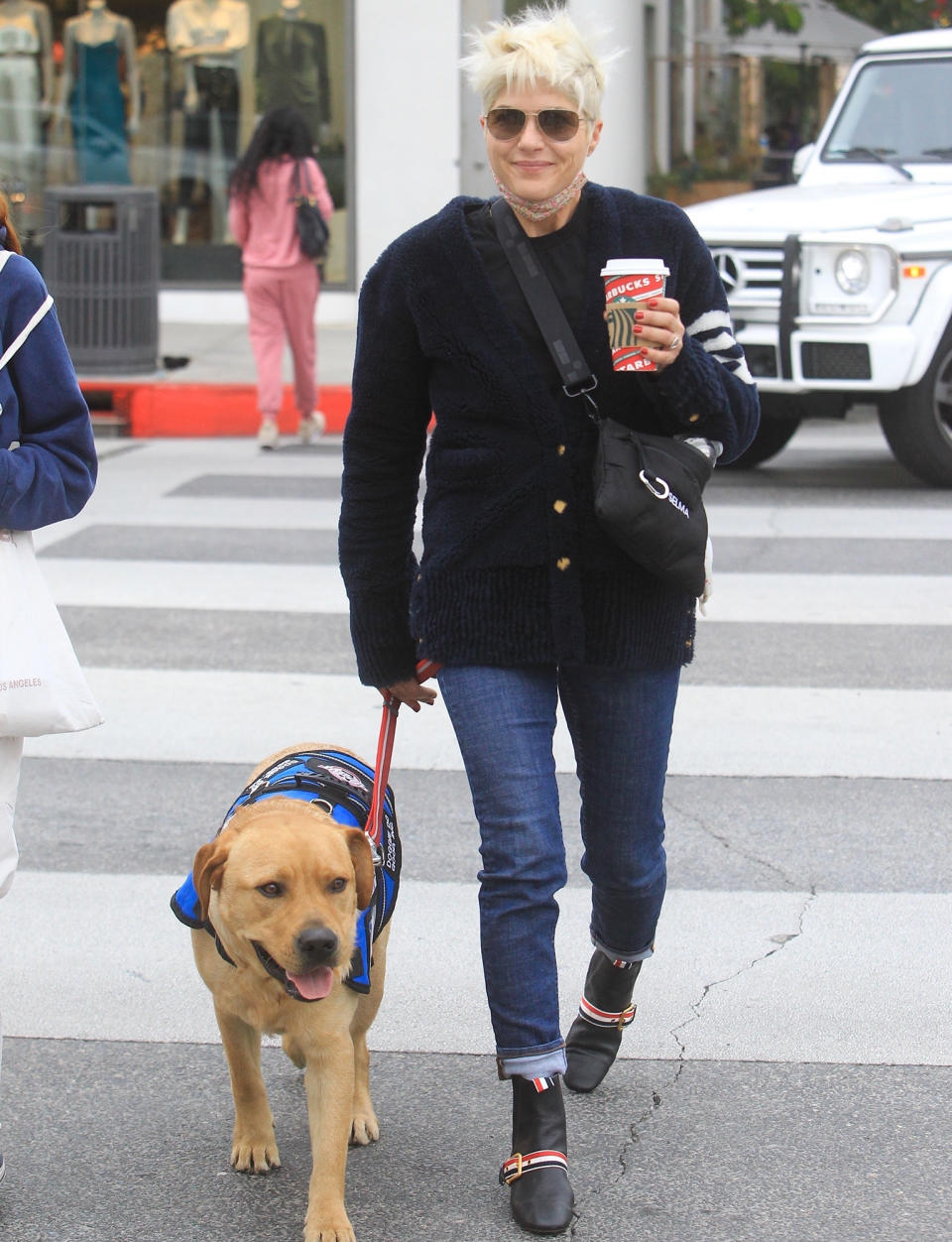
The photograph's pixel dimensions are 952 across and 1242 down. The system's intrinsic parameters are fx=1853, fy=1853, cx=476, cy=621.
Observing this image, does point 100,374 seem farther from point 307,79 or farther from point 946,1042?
point 946,1042

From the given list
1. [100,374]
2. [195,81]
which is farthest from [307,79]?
[100,374]

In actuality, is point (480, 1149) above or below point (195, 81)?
below

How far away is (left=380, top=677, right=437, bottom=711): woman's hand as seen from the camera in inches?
138

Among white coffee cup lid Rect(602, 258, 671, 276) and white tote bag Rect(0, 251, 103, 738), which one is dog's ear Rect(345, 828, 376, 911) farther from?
white coffee cup lid Rect(602, 258, 671, 276)

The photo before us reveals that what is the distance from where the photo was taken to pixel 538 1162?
320 cm

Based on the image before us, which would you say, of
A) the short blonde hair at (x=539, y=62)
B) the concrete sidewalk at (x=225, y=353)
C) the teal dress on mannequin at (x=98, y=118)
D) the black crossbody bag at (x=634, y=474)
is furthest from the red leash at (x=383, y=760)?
the teal dress on mannequin at (x=98, y=118)

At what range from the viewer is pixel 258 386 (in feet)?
39.3

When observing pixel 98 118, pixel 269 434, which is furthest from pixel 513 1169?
pixel 98 118

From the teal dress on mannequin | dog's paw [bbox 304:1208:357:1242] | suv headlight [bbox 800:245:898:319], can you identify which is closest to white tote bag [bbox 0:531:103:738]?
dog's paw [bbox 304:1208:357:1242]

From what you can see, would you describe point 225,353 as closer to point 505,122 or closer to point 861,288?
point 861,288

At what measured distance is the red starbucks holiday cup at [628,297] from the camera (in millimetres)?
2943

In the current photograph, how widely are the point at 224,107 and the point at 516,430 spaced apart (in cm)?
1546

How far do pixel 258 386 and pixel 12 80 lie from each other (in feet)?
25.1

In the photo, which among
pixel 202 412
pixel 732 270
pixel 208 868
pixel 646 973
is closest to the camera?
pixel 208 868
